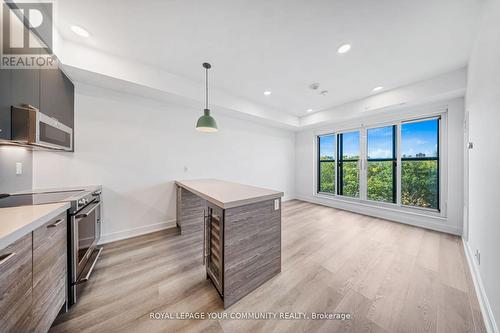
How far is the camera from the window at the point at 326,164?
5.10 m

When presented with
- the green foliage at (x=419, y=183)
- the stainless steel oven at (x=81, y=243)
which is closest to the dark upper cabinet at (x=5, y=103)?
the stainless steel oven at (x=81, y=243)

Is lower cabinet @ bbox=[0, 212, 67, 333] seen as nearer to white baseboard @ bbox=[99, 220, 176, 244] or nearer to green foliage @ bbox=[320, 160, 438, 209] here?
white baseboard @ bbox=[99, 220, 176, 244]

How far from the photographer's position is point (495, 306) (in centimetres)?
123

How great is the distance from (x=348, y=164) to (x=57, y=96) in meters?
5.91

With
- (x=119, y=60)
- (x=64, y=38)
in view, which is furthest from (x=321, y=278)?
(x=64, y=38)

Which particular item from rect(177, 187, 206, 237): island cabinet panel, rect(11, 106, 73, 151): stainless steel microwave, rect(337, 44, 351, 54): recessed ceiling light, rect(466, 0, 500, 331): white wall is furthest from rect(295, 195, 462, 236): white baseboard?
rect(11, 106, 73, 151): stainless steel microwave

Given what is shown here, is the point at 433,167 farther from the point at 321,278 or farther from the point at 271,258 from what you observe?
the point at 271,258

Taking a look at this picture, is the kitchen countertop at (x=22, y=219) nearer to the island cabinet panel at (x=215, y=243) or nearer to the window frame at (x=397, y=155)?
the island cabinet panel at (x=215, y=243)

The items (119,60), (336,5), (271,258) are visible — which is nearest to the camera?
(336,5)

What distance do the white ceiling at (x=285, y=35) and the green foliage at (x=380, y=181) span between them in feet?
6.35

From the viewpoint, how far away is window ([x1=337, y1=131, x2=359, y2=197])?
458 centimetres

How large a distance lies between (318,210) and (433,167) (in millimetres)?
2518

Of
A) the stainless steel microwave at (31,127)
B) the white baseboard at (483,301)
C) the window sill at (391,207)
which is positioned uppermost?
the stainless steel microwave at (31,127)

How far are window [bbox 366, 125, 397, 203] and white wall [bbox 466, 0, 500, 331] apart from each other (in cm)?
228
